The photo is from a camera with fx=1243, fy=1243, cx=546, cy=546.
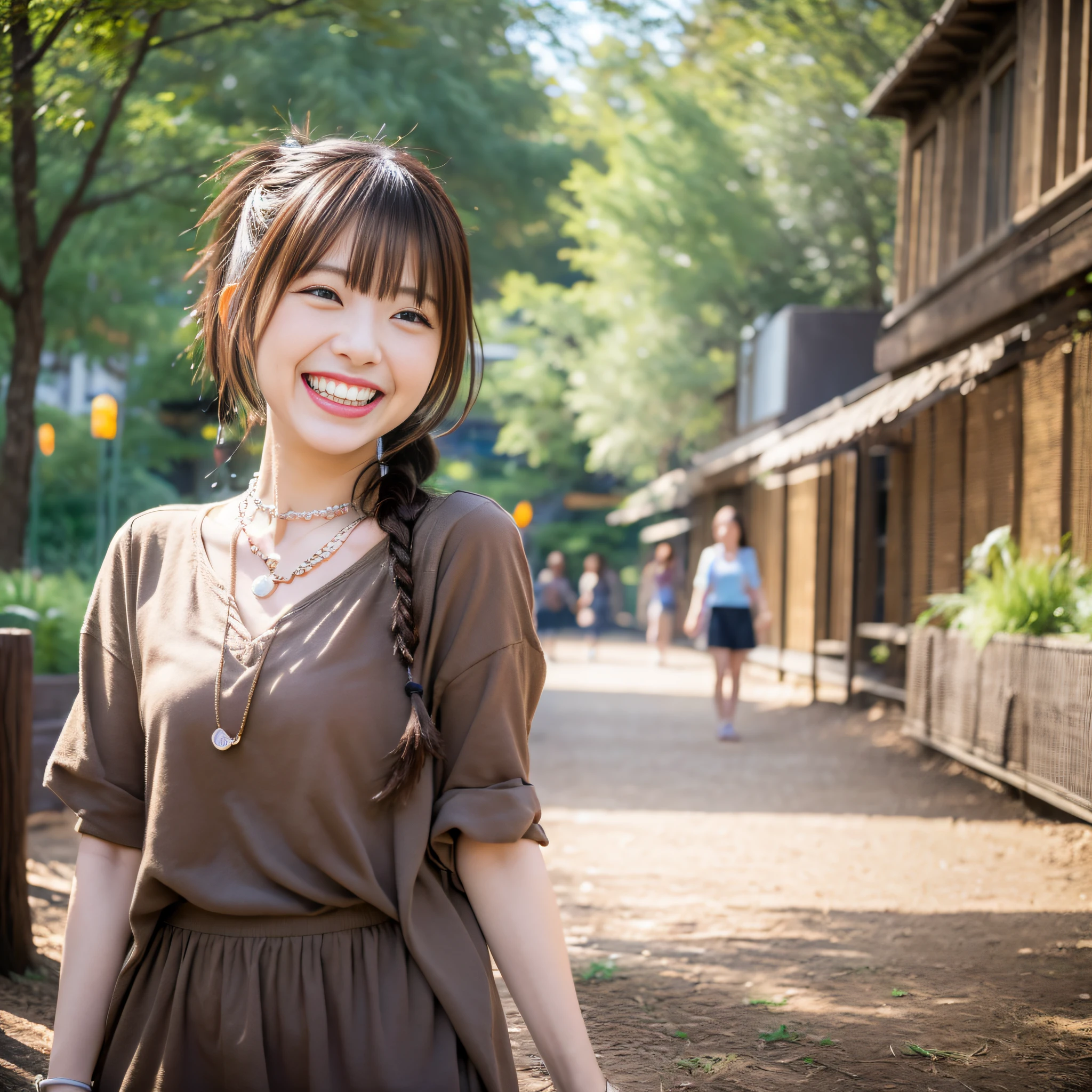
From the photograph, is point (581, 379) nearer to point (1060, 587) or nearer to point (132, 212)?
point (132, 212)

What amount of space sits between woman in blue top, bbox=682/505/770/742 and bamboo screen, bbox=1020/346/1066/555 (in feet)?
7.42

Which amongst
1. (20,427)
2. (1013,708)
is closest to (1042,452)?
(1013,708)

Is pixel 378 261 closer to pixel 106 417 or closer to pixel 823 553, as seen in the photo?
pixel 106 417

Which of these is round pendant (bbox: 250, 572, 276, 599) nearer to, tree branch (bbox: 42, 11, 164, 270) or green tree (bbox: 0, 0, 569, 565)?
green tree (bbox: 0, 0, 569, 565)

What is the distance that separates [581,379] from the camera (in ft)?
85.7

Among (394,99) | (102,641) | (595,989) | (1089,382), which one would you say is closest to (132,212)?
(394,99)

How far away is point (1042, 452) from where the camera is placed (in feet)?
28.2

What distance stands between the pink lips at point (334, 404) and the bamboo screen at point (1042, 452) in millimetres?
7365

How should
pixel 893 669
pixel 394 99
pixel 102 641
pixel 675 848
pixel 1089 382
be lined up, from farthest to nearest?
pixel 394 99 → pixel 893 669 → pixel 1089 382 → pixel 675 848 → pixel 102 641

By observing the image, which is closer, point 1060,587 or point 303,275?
point 303,275

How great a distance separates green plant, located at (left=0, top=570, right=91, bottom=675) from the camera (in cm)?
735

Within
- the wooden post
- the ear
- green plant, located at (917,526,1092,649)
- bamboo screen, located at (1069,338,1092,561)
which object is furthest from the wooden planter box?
the ear

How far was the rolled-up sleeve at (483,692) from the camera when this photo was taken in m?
1.54

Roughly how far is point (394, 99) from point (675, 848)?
9206 millimetres
